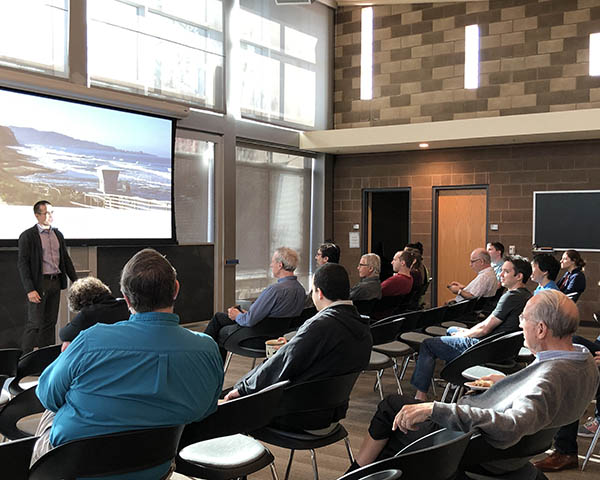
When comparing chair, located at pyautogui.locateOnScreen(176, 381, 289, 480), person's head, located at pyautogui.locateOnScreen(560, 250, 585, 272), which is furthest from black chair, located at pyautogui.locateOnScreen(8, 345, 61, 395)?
person's head, located at pyautogui.locateOnScreen(560, 250, 585, 272)

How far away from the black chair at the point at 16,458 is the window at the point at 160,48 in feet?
20.7

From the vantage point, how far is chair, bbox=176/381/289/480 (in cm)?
229

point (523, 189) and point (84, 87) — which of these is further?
point (523, 189)

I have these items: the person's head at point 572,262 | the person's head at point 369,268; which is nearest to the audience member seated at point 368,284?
the person's head at point 369,268

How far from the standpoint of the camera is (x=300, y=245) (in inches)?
451

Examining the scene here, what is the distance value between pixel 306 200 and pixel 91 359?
9769 mm

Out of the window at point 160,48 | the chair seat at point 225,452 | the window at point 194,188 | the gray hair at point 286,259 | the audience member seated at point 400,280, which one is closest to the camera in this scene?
the chair seat at point 225,452

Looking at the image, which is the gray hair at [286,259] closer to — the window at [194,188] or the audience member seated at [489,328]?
the audience member seated at [489,328]

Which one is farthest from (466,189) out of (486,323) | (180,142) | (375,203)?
(486,323)

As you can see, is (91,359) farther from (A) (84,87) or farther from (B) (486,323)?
(A) (84,87)

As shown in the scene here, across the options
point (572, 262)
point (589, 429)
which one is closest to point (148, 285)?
point (589, 429)

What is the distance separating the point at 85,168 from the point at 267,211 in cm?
395

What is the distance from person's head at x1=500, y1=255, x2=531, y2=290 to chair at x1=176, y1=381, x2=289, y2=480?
2.72 m

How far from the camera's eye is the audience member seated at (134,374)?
1.96m
